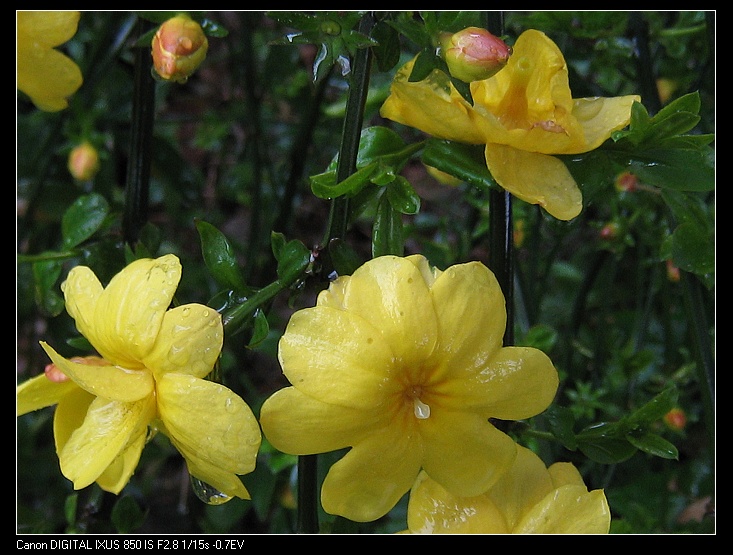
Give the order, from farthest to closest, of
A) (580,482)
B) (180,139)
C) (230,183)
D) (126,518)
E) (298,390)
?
(180,139) → (230,183) → (126,518) → (580,482) → (298,390)

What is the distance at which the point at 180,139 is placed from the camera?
2.30 meters

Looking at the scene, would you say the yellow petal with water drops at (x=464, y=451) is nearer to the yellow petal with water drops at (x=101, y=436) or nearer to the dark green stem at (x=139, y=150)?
the yellow petal with water drops at (x=101, y=436)

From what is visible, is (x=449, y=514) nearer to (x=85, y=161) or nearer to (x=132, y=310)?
(x=132, y=310)

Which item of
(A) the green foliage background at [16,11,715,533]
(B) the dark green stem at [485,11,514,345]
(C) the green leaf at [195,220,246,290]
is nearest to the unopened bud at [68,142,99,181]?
(A) the green foliage background at [16,11,715,533]

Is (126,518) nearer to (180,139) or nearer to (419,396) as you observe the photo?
(419,396)

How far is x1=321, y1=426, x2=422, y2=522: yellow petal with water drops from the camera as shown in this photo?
623 mm

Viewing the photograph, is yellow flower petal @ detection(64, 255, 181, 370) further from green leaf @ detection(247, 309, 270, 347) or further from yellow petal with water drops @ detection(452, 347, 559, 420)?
yellow petal with water drops @ detection(452, 347, 559, 420)

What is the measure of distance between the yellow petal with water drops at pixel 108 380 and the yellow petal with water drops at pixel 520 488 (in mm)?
307

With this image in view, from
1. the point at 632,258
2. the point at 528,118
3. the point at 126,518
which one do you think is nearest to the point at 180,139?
the point at 632,258

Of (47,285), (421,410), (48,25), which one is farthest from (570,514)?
(48,25)

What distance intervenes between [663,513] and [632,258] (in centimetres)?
71

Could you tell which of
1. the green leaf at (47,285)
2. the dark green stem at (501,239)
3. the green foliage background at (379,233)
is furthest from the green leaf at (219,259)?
the green leaf at (47,285)

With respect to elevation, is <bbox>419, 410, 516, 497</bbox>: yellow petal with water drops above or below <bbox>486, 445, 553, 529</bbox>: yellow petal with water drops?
above

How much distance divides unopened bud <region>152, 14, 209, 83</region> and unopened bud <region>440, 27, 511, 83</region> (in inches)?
10.1
